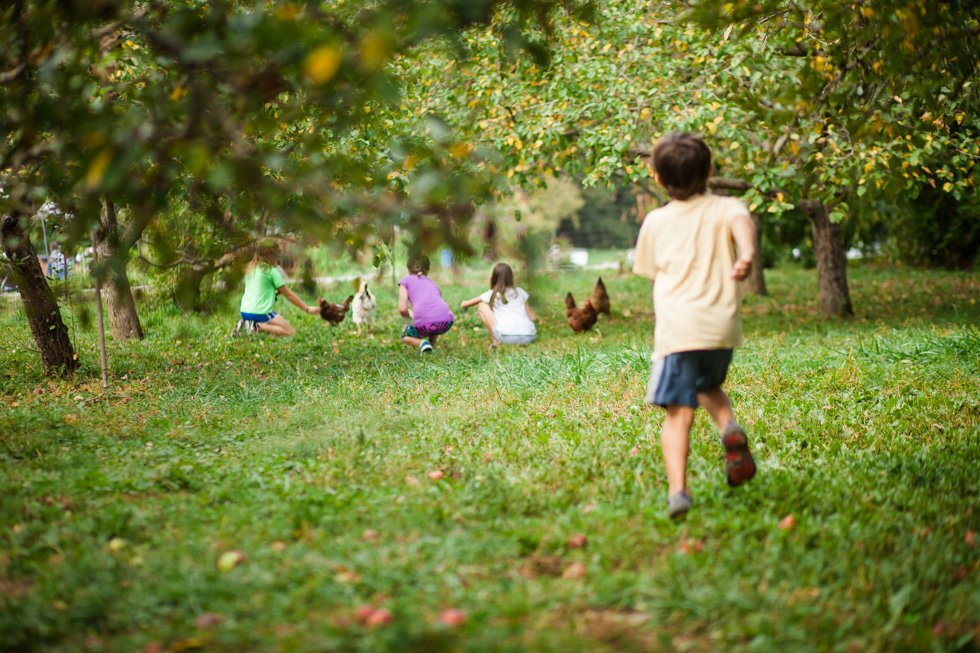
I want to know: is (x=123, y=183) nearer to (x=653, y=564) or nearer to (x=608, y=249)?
(x=653, y=564)

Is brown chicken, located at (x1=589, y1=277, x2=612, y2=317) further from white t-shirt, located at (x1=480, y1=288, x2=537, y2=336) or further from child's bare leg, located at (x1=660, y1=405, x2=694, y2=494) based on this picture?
child's bare leg, located at (x1=660, y1=405, x2=694, y2=494)

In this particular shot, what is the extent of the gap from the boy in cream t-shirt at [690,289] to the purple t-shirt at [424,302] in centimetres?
613

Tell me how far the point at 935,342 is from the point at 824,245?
4.27m

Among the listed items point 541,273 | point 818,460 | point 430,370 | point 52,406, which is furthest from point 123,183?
point 430,370

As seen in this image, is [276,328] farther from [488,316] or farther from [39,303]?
[39,303]

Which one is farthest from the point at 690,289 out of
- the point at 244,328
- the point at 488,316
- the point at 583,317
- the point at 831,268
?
the point at 831,268

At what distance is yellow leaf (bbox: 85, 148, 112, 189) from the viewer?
2.80 meters

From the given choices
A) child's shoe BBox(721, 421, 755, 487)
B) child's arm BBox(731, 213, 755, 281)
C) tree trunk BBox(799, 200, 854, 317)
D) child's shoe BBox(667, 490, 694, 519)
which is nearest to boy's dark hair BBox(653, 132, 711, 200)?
child's arm BBox(731, 213, 755, 281)

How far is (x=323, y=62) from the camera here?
8.64 ft

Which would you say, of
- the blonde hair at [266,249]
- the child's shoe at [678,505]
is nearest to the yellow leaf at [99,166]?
the blonde hair at [266,249]

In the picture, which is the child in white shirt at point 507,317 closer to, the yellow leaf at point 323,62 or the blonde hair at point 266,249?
the blonde hair at point 266,249

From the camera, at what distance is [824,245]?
12.7m

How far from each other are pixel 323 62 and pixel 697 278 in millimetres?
2042

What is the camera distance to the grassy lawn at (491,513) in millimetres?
3074
